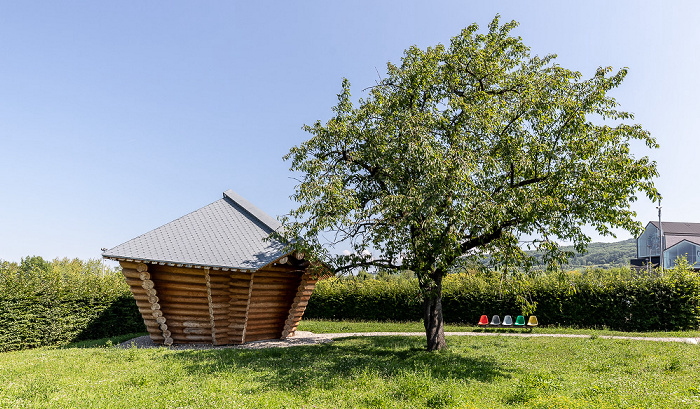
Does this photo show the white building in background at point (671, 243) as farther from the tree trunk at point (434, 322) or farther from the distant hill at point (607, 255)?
the distant hill at point (607, 255)

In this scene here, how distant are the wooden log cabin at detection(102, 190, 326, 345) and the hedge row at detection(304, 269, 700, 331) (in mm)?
5502

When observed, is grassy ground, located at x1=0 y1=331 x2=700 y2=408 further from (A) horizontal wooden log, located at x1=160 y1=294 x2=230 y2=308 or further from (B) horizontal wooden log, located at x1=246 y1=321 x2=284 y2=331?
(B) horizontal wooden log, located at x1=246 y1=321 x2=284 y2=331

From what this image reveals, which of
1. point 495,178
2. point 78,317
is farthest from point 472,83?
point 78,317

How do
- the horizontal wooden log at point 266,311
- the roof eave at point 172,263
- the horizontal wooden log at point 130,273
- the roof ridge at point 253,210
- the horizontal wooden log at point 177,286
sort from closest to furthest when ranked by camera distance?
1. the roof eave at point 172,263
2. the horizontal wooden log at point 130,273
3. the horizontal wooden log at point 177,286
4. the horizontal wooden log at point 266,311
5. the roof ridge at point 253,210

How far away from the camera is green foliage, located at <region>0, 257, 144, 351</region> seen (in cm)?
1616

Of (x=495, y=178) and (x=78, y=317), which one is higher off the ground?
(x=495, y=178)

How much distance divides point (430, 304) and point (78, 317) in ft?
50.6

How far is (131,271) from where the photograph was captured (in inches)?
535

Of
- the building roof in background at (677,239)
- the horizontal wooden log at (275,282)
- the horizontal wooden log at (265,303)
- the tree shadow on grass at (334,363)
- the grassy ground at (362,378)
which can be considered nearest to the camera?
the grassy ground at (362,378)

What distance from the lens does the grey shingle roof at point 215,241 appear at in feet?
44.3

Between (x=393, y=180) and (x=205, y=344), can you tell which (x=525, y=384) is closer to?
(x=393, y=180)

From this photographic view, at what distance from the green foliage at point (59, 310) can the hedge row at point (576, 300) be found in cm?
1258

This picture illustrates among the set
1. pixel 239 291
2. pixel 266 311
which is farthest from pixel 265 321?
pixel 239 291

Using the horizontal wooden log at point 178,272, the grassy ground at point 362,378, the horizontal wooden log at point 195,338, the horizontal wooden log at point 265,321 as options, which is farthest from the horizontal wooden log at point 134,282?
the horizontal wooden log at point 265,321
